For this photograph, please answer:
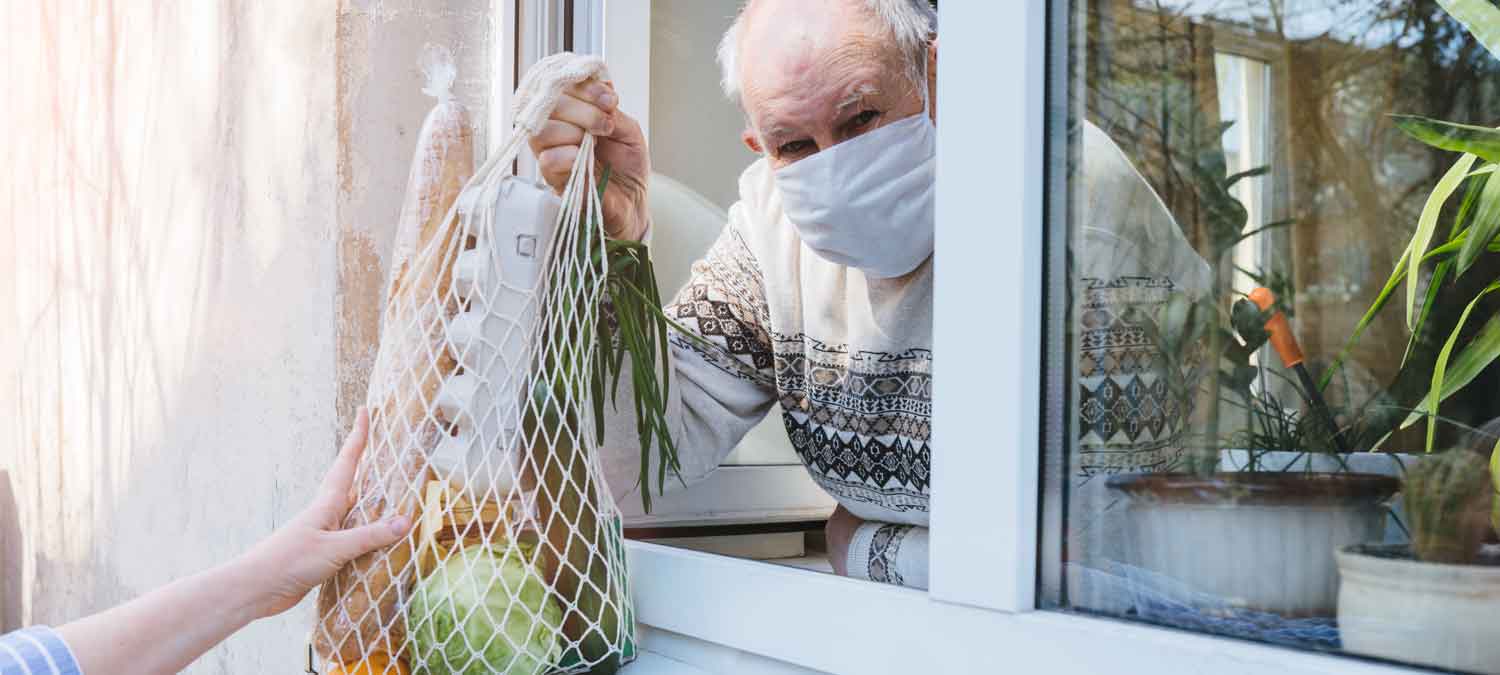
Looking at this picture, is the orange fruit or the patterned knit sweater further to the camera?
the patterned knit sweater

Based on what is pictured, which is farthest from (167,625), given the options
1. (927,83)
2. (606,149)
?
(927,83)

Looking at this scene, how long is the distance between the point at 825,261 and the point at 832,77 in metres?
0.26

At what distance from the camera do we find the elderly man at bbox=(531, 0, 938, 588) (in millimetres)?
1238

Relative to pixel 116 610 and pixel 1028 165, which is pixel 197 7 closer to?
pixel 116 610

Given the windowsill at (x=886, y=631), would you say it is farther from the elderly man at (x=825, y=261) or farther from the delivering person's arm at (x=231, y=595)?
the delivering person's arm at (x=231, y=595)

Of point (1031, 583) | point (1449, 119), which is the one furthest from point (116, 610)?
point (1449, 119)

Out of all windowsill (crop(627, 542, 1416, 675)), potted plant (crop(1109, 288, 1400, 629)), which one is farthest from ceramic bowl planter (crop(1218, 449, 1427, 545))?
windowsill (crop(627, 542, 1416, 675))

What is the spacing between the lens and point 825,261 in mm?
1438

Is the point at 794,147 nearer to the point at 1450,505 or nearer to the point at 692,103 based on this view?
the point at 692,103

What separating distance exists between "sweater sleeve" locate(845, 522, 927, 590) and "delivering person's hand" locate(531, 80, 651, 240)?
41 centimetres

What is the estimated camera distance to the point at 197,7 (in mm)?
2104

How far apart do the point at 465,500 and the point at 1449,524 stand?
771 millimetres

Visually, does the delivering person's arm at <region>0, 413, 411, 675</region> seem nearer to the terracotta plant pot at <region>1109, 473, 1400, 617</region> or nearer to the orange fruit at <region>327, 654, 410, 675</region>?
the orange fruit at <region>327, 654, 410, 675</region>

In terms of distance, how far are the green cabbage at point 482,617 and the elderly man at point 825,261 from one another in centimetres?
31
